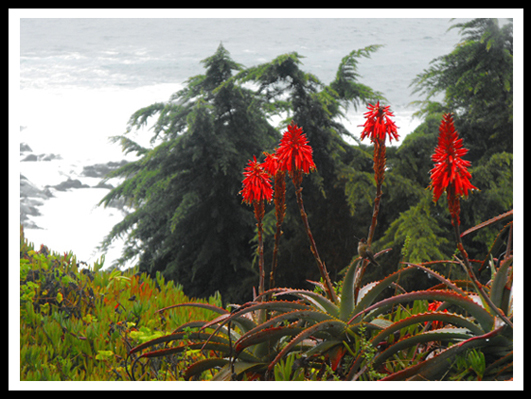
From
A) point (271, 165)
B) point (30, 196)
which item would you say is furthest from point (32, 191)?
point (271, 165)

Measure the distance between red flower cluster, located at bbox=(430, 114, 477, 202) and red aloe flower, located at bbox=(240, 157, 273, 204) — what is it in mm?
715

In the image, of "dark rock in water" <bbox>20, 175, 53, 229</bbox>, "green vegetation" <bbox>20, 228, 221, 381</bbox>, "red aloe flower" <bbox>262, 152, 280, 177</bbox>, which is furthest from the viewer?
"dark rock in water" <bbox>20, 175, 53, 229</bbox>

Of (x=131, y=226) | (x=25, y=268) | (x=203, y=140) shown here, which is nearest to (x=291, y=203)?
(x=203, y=140)

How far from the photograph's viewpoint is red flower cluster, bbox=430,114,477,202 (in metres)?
1.59

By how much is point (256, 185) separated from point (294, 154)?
0.22m

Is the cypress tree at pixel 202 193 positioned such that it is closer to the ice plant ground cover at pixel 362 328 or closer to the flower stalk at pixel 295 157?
the ice plant ground cover at pixel 362 328

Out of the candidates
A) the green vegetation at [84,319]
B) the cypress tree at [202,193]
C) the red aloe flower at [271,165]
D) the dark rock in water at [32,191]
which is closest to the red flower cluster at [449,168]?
the red aloe flower at [271,165]

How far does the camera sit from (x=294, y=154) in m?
1.92

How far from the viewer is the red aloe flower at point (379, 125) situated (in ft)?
6.43

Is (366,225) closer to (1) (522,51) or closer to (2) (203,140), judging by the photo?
(2) (203,140)

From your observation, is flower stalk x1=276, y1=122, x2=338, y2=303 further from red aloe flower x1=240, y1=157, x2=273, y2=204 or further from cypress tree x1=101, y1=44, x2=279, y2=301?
cypress tree x1=101, y1=44, x2=279, y2=301

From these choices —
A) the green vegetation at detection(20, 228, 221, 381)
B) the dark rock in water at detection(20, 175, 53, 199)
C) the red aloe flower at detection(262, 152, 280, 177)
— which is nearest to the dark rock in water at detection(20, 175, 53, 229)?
the dark rock in water at detection(20, 175, 53, 199)

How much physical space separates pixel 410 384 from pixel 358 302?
1.46ft

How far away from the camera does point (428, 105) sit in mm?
6359
